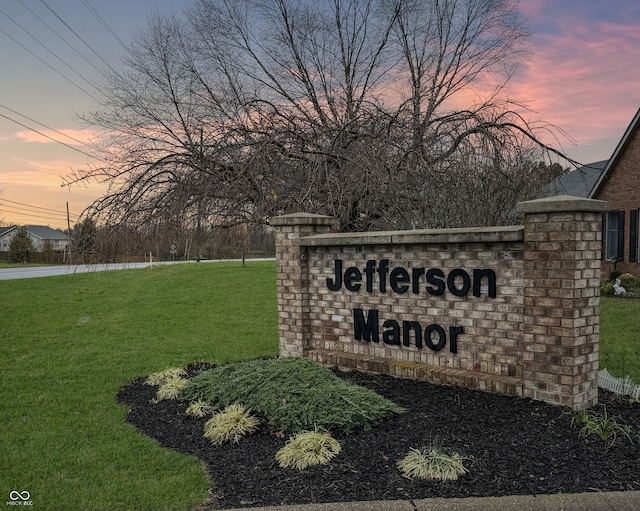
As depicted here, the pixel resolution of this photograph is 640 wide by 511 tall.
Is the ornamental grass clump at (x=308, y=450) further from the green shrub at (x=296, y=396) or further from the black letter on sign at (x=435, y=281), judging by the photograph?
the black letter on sign at (x=435, y=281)

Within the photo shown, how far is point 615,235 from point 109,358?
660 inches

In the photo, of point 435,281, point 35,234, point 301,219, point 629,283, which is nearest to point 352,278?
point 301,219

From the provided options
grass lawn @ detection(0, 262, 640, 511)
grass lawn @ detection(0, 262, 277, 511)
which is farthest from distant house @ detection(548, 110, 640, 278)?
grass lawn @ detection(0, 262, 277, 511)

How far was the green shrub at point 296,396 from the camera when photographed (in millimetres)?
4727

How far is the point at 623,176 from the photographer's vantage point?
1806 centimetres

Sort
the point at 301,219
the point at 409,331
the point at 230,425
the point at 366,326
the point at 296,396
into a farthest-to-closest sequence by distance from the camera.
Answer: the point at 301,219 < the point at 366,326 < the point at 409,331 < the point at 296,396 < the point at 230,425

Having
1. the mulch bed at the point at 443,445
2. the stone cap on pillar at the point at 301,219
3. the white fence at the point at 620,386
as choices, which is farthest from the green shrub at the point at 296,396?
the white fence at the point at 620,386

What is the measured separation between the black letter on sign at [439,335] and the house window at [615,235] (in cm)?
1493

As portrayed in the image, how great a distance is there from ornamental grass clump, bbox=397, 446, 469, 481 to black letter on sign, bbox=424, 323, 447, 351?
6.25 ft

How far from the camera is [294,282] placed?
707 cm

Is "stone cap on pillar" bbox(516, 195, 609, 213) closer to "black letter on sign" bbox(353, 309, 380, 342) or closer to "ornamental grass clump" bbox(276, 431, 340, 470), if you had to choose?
"black letter on sign" bbox(353, 309, 380, 342)

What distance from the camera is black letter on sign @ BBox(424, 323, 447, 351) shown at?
586cm

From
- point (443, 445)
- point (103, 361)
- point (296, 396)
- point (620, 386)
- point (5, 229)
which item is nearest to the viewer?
point (443, 445)

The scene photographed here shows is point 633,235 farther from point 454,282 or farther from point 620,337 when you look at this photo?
point 454,282
